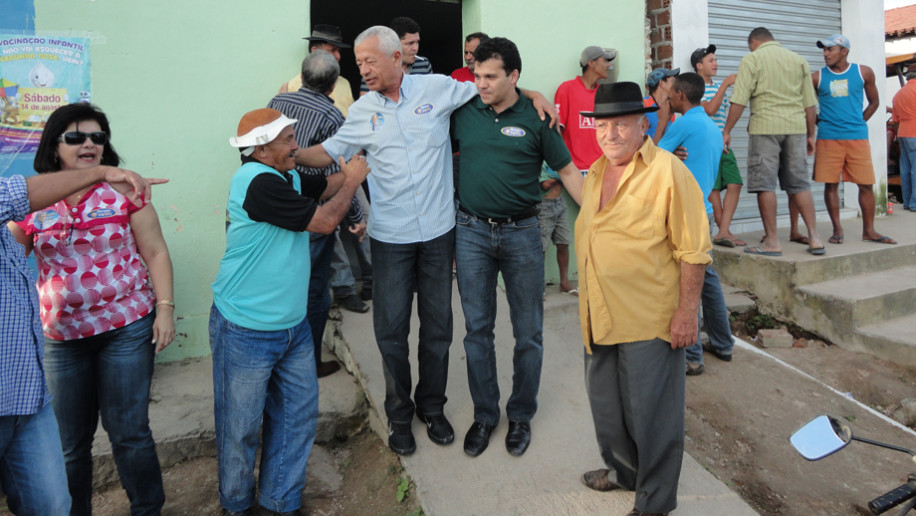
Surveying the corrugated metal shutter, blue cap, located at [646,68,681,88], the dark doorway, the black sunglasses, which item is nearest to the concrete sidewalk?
the black sunglasses

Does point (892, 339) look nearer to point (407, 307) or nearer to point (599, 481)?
point (599, 481)

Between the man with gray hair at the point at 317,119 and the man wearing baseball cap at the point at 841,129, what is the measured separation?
530 cm

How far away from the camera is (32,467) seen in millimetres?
2193

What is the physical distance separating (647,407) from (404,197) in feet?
5.07

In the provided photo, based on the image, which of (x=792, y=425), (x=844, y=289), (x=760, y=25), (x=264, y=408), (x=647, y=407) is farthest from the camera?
(x=760, y=25)

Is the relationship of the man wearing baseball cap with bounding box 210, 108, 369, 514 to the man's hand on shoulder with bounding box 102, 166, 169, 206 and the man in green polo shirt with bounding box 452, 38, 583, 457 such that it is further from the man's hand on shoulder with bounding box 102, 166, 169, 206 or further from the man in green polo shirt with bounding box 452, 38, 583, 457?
the man in green polo shirt with bounding box 452, 38, 583, 457

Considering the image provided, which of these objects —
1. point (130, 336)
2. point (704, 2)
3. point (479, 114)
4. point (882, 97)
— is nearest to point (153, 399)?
point (130, 336)

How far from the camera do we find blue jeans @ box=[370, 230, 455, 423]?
3.38 metres

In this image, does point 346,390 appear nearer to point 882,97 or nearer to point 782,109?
point 782,109

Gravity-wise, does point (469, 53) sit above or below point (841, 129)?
above

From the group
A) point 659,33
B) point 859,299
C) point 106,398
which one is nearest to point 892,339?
point 859,299

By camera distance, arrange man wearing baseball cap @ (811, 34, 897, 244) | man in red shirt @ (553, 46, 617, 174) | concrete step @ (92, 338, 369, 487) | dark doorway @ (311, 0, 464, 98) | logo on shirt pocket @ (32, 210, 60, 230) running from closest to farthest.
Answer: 1. logo on shirt pocket @ (32, 210, 60, 230)
2. concrete step @ (92, 338, 369, 487)
3. man in red shirt @ (553, 46, 617, 174)
4. man wearing baseball cap @ (811, 34, 897, 244)
5. dark doorway @ (311, 0, 464, 98)

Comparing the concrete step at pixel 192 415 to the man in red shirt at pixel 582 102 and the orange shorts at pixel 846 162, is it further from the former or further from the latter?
the orange shorts at pixel 846 162

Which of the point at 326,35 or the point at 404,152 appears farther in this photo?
the point at 326,35
